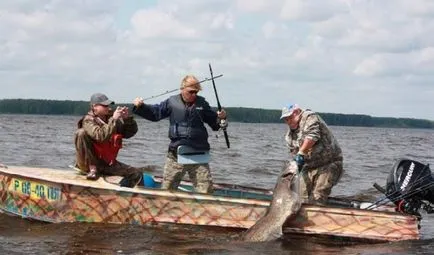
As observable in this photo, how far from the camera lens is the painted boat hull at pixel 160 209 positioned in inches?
336

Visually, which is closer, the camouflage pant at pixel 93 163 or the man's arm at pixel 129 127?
the camouflage pant at pixel 93 163

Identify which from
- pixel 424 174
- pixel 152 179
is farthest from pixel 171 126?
pixel 424 174

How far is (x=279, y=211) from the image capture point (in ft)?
28.1

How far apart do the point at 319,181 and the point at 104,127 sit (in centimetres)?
300

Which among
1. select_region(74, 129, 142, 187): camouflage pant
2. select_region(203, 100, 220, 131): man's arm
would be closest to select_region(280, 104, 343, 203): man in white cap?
select_region(203, 100, 220, 131): man's arm

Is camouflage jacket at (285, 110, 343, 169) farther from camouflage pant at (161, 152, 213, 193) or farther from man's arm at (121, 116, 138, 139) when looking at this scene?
man's arm at (121, 116, 138, 139)

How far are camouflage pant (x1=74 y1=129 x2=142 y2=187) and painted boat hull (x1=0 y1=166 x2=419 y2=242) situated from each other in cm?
24

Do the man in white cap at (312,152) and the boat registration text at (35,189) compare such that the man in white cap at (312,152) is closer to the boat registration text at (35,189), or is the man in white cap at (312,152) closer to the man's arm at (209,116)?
the man's arm at (209,116)

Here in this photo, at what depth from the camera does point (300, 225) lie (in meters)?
8.68

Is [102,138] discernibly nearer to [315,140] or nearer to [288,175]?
[288,175]

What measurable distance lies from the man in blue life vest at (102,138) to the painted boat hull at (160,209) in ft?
0.90

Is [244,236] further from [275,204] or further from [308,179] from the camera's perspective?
[308,179]

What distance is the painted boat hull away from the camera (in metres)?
8.53

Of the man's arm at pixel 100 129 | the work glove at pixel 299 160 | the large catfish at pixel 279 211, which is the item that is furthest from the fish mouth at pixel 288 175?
the man's arm at pixel 100 129
